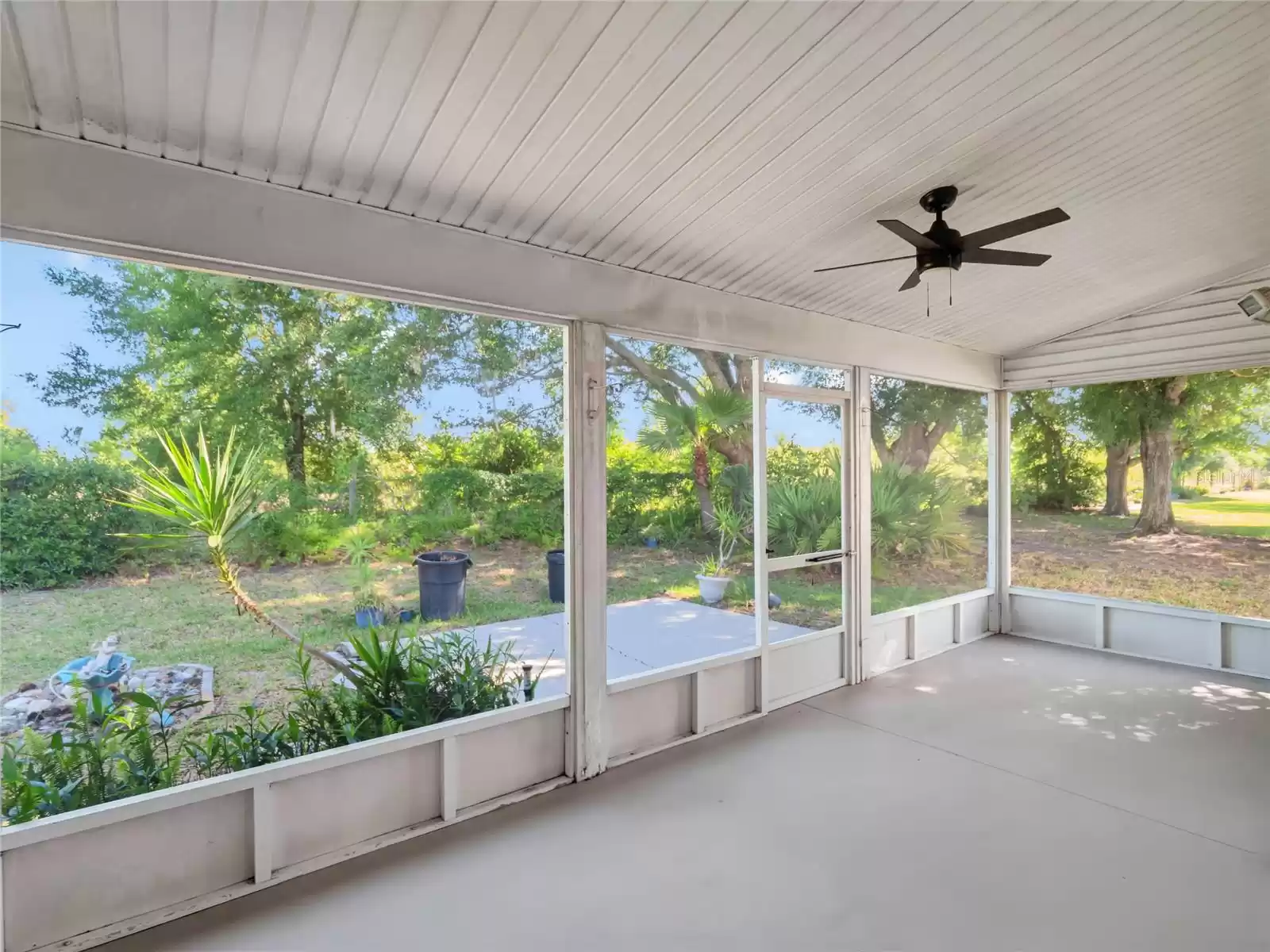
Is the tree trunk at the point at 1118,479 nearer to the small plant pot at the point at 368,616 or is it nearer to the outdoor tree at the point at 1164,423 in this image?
the outdoor tree at the point at 1164,423

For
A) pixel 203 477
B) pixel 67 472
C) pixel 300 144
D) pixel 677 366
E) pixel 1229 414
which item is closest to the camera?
pixel 300 144

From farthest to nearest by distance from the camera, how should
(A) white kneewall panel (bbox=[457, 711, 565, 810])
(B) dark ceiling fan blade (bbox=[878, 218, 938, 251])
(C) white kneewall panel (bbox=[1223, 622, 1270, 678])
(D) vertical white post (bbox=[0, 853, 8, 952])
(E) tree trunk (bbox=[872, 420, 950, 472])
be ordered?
(E) tree trunk (bbox=[872, 420, 950, 472]), (C) white kneewall panel (bbox=[1223, 622, 1270, 678]), (A) white kneewall panel (bbox=[457, 711, 565, 810]), (B) dark ceiling fan blade (bbox=[878, 218, 938, 251]), (D) vertical white post (bbox=[0, 853, 8, 952])

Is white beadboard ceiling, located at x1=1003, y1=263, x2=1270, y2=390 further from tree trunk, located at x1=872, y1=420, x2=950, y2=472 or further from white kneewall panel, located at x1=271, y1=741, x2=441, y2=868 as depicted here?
white kneewall panel, located at x1=271, y1=741, x2=441, y2=868

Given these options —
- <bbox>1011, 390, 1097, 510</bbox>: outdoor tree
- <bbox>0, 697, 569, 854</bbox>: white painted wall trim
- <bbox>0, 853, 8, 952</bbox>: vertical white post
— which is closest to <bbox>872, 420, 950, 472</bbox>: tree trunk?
<bbox>1011, 390, 1097, 510</bbox>: outdoor tree

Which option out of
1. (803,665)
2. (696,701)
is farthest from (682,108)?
(803,665)

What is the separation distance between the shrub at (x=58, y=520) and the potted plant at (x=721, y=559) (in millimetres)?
3257

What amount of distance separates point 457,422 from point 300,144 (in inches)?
69.0

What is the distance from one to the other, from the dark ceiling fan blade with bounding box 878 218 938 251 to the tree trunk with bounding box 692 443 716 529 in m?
2.17

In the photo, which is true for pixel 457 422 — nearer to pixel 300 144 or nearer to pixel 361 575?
pixel 361 575

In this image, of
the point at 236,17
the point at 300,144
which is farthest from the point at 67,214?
the point at 236,17

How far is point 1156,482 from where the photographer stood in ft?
17.5

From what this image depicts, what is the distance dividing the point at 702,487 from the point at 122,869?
140 inches

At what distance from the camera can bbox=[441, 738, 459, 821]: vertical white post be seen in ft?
9.05

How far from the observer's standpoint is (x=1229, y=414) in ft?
16.3
